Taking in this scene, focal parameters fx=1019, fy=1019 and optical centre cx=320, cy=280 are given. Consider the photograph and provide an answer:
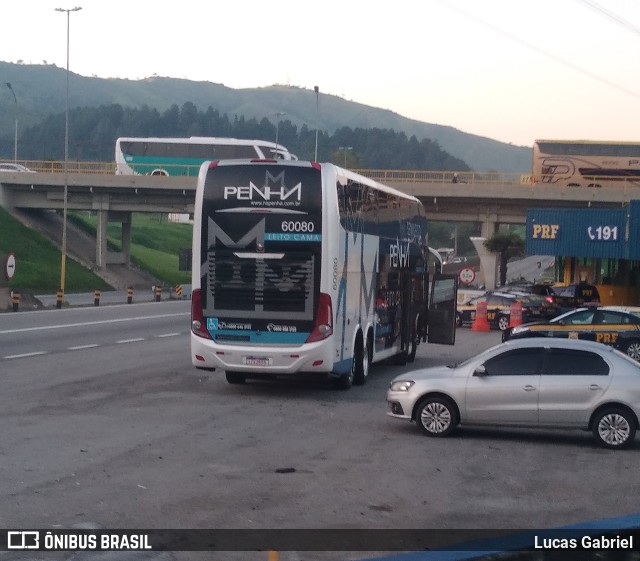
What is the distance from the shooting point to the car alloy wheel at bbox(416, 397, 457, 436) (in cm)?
1431

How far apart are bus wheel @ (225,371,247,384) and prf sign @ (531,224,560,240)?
99.9 feet

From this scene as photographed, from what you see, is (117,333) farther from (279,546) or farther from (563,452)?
(279,546)

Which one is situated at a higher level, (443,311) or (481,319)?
(443,311)

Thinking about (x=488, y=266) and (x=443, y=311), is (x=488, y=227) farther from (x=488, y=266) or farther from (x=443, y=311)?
(x=443, y=311)

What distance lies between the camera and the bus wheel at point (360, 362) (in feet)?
66.0

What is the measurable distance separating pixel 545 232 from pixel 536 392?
35063 mm

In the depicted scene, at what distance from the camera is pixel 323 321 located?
17.5 metres

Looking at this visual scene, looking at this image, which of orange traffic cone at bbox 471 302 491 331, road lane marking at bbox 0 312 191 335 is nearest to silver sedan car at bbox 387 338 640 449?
road lane marking at bbox 0 312 191 335

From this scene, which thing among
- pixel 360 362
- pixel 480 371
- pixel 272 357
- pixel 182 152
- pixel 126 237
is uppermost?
pixel 182 152

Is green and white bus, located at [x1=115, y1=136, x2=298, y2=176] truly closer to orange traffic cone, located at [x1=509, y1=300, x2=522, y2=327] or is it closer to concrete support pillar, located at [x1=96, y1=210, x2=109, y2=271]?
concrete support pillar, located at [x1=96, y1=210, x2=109, y2=271]

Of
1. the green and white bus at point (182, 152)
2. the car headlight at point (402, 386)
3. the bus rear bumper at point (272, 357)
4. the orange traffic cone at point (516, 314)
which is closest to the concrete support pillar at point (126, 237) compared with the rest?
the green and white bus at point (182, 152)

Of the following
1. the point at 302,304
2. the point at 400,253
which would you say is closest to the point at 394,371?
the point at 400,253

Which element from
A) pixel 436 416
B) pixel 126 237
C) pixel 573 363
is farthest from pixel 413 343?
pixel 126 237

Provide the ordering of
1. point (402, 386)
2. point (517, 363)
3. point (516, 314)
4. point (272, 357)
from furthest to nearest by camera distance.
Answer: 1. point (516, 314)
2. point (272, 357)
3. point (402, 386)
4. point (517, 363)
